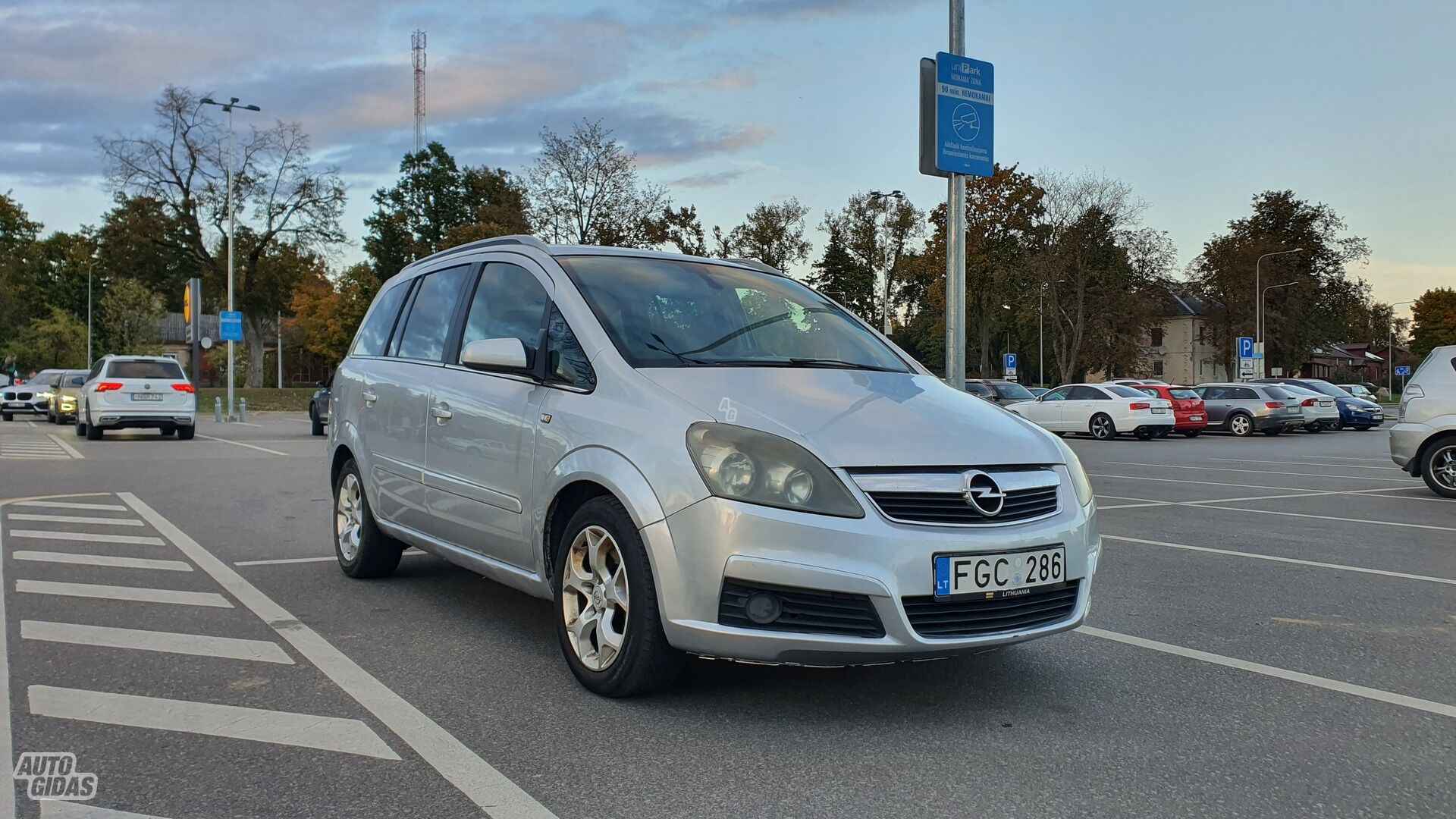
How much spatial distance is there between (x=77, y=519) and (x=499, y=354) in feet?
21.4

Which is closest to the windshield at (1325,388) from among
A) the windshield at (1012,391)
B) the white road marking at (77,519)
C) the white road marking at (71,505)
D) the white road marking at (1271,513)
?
the windshield at (1012,391)

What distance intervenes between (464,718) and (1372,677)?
3.58m

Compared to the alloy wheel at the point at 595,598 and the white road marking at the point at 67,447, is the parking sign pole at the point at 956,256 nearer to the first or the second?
the alloy wheel at the point at 595,598

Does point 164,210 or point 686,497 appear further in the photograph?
point 164,210

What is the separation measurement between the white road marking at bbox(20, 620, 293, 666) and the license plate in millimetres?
2758

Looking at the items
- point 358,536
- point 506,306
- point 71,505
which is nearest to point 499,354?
point 506,306

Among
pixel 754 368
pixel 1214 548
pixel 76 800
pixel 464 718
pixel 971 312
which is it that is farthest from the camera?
pixel 971 312

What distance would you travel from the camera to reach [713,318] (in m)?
4.82

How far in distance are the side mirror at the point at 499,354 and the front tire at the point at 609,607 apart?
72 cm

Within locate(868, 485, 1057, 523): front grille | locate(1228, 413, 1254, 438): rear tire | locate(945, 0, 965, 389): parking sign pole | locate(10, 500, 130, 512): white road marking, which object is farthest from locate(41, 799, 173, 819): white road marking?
locate(1228, 413, 1254, 438): rear tire

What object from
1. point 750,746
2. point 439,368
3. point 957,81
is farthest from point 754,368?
point 957,81

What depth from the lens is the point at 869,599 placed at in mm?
3516

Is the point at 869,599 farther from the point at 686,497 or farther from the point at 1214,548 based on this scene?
Answer: the point at 1214,548

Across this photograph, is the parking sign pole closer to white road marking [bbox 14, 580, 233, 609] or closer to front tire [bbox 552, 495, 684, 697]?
white road marking [bbox 14, 580, 233, 609]
